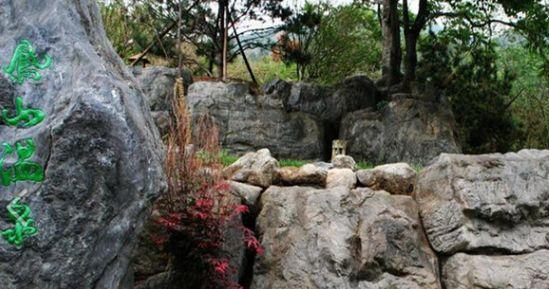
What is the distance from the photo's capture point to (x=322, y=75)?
15508 mm

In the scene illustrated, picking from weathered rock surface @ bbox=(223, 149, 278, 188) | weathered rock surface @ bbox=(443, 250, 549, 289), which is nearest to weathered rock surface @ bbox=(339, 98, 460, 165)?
weathered rock surface @ bbox=(223, 149, 278, 188)

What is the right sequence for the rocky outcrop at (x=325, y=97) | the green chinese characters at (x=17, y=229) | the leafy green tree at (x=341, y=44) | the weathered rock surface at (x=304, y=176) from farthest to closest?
the leafy green tree at (x=341, y=44) < the rocky outcrop at (x=325, y=97) < the weathered rock surface at (x=304, y=176) < the green chinese characters at (x=17, y=229)

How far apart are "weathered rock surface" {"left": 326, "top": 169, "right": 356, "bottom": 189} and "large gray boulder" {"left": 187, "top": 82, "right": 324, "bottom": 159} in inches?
127

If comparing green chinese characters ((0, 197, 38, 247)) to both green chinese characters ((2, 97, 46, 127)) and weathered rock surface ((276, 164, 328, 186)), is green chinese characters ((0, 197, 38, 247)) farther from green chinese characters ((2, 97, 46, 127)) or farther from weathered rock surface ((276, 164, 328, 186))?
weathered rock surface ((276, 164, 328, 186))

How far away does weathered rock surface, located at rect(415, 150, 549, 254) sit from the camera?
6.16 m

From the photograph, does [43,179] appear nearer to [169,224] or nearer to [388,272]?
[169,224]

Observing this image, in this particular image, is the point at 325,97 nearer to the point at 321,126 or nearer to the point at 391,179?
the point at 321,126

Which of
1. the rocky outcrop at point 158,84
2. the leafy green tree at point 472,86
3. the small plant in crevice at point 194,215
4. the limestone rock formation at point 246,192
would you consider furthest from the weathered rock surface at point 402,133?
the small plant in crevice at point 194,215

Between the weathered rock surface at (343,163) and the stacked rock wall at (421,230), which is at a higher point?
the weathered rock surface at (343,163)

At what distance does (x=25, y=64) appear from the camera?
167 inches

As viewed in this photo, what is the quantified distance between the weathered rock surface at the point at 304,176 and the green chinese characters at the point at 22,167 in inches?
131

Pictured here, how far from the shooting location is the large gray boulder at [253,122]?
397 inches

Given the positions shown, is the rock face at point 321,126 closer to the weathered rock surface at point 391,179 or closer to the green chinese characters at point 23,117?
the weathered rock surface at point 391,179

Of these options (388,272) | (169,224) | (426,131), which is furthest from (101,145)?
(426,131)
